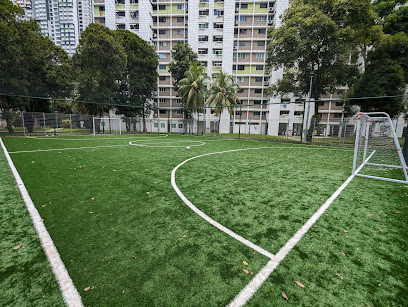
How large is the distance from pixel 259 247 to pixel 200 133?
23484 mm

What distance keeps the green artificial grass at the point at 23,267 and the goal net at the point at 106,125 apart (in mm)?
21178

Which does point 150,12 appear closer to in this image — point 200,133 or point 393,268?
point 200,133

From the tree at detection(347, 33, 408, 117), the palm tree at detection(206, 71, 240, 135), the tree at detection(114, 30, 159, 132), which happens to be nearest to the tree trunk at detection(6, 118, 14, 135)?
the tree at detection(114, 30, 159, 132)

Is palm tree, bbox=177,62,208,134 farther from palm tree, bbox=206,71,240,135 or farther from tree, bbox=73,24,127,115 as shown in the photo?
tree, bbox=73,24,127,115

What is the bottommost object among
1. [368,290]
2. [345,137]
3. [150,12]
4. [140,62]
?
[368,290]

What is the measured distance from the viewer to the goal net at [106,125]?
22.8 meters

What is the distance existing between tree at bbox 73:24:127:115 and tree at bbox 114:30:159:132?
11.5 feet

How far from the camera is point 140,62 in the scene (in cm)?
2911

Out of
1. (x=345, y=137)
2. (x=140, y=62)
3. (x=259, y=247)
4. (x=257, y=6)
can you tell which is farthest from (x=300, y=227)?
(x=257, y=6)

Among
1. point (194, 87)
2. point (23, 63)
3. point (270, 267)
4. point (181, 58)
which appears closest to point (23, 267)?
point (270, 267)

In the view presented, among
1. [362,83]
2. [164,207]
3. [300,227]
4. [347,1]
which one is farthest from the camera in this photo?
[362,83]

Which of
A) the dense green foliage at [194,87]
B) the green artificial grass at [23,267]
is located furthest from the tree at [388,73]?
the green artificial grass at [23,267]

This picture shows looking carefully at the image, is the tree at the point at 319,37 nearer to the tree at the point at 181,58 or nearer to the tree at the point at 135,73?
the tree at the point at 181,58

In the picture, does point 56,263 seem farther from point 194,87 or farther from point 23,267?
point 194,87
